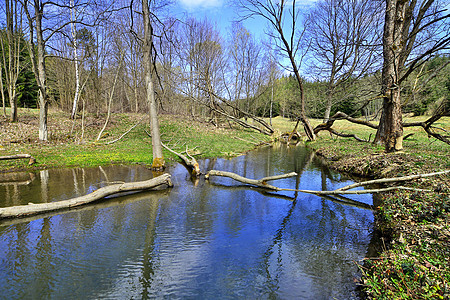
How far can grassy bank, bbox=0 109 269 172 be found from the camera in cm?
1168

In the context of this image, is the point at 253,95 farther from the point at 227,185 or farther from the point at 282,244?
the point at 282,244

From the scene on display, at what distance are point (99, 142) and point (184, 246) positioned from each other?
44.9 feet

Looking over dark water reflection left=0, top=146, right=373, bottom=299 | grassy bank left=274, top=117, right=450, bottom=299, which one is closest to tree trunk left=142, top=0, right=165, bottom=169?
dark water reflection left=0, top=146, right=373, bottom=299

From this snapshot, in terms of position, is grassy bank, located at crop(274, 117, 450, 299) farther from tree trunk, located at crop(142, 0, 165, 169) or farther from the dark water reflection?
tree trunk, located at crop(142, 0, 165, 169)

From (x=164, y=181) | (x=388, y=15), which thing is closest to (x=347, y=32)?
(x=388, y=15)

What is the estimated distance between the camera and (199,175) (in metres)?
10.5

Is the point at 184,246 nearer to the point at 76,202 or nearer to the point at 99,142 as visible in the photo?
the point at 76,202

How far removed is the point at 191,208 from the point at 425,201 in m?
5.73

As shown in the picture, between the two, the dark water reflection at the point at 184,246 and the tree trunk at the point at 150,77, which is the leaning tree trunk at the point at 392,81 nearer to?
the dark water reflection at the point at 184,246

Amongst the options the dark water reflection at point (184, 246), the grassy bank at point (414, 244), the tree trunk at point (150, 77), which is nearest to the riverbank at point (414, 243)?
the grassy bank at point (414, 244)

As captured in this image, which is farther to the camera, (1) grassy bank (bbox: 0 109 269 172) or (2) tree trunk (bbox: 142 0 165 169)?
(1) grassy bank (bbox: 0 109 269 172)

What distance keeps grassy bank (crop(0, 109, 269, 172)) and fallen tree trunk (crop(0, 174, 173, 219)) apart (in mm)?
4151

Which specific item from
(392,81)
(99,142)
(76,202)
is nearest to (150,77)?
(76,202)

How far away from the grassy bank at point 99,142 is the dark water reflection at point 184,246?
3.60 metres
